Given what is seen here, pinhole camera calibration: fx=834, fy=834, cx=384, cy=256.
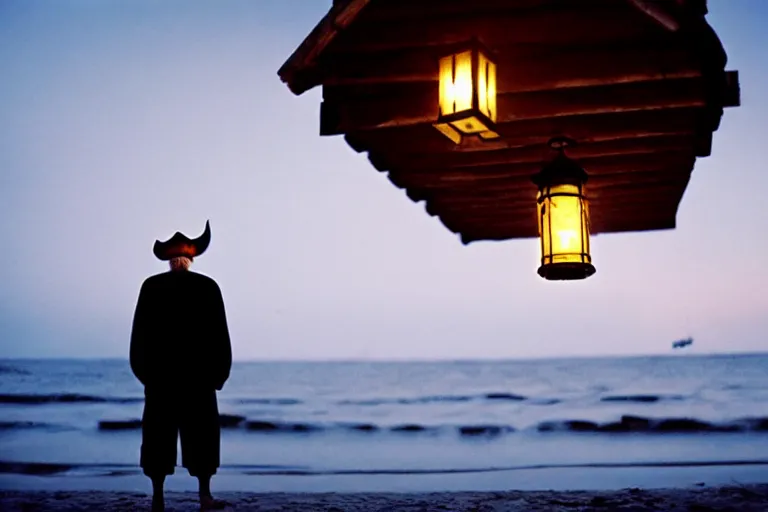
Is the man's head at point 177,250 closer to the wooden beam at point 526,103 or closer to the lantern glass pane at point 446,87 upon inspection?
the wooden beam at point 526,103

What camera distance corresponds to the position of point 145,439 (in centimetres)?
548

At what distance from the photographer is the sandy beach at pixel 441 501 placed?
7.34 metres

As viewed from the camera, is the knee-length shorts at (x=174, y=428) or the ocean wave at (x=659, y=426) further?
the ocean wave at (x=659, y=426)

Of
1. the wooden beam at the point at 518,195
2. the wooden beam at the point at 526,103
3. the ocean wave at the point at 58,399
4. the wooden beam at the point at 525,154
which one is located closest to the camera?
the wooden beam at the point at 526,103

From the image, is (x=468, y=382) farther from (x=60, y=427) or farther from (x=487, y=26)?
(x=487, y=26)

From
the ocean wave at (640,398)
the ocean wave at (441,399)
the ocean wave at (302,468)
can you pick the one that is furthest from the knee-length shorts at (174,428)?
the ocean wave at (640,398)

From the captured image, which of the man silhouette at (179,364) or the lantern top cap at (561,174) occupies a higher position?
the lantern top cap at (561,174)

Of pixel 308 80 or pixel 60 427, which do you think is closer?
pixel 308 80

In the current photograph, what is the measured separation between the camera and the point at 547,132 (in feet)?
17.1

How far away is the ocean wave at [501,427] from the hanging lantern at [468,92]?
1767 centimetres

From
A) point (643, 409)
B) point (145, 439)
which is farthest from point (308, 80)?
point (643, 409)

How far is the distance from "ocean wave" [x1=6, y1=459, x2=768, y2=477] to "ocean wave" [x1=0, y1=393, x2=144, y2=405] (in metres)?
14.9

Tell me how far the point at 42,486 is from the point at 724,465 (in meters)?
10.8

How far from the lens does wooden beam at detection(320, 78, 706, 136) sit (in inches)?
183
